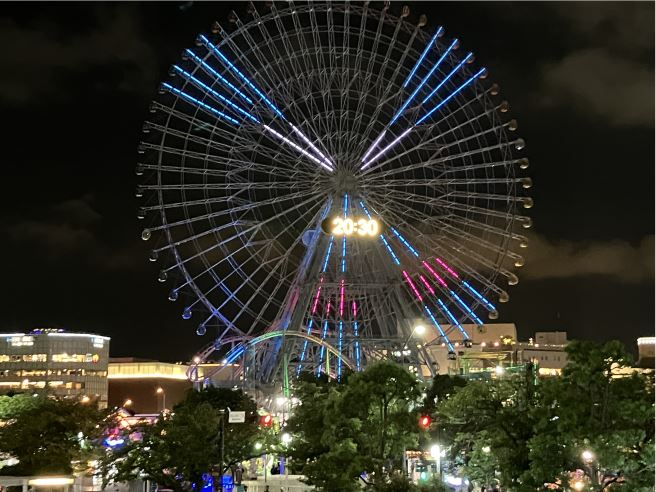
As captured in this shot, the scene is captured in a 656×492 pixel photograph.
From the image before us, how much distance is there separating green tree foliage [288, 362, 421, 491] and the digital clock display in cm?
2527

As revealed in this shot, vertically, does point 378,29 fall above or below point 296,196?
above

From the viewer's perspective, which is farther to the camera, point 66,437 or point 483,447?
point 66,437

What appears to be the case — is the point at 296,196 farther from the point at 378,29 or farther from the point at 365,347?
the point at 365,347

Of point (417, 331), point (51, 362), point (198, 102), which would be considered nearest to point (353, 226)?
point (417, 331)

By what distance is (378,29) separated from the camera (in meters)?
52.8

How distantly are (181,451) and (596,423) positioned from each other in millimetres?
18447

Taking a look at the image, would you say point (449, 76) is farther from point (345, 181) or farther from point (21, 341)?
point (21, 341)

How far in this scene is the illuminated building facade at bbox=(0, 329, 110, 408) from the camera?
131 metres

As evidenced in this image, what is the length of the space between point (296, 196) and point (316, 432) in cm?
2428

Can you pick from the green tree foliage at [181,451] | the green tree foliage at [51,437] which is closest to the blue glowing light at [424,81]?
the green tree foliage at [181,451]

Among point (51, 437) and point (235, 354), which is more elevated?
point (235, 354)

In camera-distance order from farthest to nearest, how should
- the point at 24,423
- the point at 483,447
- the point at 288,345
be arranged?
1. the point at 288,345
2. the point at 24,423
3. the point at 483,447

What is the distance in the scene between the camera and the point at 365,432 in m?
30.3

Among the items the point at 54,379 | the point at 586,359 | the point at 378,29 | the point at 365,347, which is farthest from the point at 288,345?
the point at 54,379
